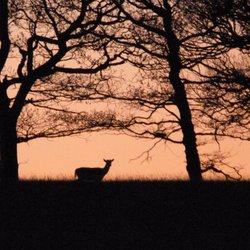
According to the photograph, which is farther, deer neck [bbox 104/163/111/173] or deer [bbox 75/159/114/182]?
deer neck [bbox 104/163/111/173]

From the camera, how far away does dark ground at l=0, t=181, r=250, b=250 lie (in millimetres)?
13164

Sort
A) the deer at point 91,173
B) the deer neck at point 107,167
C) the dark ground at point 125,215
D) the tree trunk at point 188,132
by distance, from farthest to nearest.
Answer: the deer neck at point 107,167 < the tree trunk at point 188,132 < the deer at point 91,173 < the dark ground at point 125,215

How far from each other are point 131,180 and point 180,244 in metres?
7.79

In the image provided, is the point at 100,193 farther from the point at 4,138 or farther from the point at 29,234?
the point at 4,138

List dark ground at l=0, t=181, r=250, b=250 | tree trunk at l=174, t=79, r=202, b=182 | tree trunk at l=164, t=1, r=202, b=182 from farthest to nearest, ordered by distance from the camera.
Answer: tree trunk at l=174, t=79, r=202, b=182
tree trunk at l=164, t=1, r=202, b=182
dark ground at l=0, t=181, r=250, b=250

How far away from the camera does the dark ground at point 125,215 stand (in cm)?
1316

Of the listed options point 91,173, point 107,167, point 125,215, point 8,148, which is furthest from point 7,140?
point 125,215

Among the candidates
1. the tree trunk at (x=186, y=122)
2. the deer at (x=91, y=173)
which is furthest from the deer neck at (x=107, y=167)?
the tree trunk at (x=186, y=122)

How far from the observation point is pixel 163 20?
82.7 feet

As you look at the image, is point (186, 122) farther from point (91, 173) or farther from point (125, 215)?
point (125, 215)

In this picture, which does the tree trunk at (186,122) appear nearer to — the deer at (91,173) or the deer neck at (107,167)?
the deer neck at (107,167)

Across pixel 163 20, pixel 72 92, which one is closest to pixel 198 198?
→ pixel 163 20

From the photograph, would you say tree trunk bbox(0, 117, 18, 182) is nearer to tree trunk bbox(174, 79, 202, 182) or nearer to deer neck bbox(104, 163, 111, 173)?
deer neck bbox(104, 163, 111, 173)

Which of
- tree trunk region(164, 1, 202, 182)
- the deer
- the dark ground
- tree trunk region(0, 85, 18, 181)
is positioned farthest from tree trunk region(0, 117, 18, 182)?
tree trunk region(164, 1, 202, 182)
